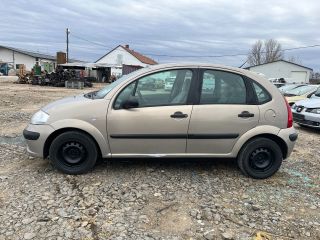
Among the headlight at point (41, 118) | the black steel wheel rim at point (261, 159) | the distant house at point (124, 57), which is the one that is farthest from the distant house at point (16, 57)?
the black steel wheel rim at point (261, 159)

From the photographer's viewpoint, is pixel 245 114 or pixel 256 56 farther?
pixel 256 56

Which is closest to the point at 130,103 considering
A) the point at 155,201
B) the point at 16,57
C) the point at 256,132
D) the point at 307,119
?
the point at 155,201

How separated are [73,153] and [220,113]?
2.13 meters

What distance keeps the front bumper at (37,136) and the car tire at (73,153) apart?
136 mm

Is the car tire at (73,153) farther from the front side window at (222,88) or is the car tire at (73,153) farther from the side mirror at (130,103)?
the front side window at (222,88)

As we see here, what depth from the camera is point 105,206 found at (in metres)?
4.07

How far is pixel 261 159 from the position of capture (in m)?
5.18

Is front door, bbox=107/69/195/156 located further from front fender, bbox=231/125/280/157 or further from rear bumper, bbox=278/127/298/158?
rear bumper, bbox=278/127/298/158

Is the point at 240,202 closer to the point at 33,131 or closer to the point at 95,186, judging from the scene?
the point at 95,186

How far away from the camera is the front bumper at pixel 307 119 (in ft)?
31.0

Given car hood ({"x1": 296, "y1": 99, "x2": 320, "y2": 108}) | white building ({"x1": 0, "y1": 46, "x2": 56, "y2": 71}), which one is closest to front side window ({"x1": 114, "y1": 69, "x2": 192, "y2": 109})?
car hood ({"x1": 296, "y1": 99, "x2": 320, "y2": 108})

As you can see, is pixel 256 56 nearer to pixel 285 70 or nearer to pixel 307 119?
pixel 285 70

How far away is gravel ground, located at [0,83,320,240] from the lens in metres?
3.60

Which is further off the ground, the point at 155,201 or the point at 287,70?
the point at 287,70
